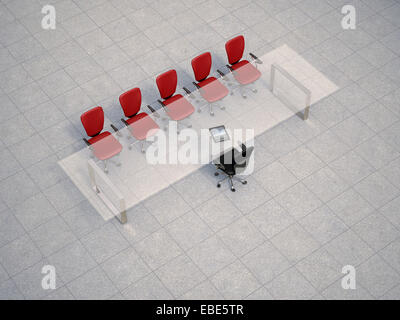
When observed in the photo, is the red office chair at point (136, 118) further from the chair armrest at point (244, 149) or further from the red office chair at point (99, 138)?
the chair armrest at point (244, 149)

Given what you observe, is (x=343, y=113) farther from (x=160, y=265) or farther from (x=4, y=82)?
(x=4, y=82)

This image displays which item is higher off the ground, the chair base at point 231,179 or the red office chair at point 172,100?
the red office chair at point 172,100

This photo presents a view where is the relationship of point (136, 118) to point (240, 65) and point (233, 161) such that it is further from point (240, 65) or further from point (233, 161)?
point (240, 65)

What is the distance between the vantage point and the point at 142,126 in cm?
984

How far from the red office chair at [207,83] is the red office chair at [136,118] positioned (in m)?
1.04

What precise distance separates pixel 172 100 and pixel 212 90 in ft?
2.31

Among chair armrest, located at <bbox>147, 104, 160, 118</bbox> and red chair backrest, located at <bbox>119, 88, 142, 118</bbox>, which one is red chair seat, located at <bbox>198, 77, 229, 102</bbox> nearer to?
chair armrest, located at <bbox>147, 104, 160, 118</bbox>

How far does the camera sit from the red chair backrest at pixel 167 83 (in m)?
9.91

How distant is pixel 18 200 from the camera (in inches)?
371

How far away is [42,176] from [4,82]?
231 centimetres

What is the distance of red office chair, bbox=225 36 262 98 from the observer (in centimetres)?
1038

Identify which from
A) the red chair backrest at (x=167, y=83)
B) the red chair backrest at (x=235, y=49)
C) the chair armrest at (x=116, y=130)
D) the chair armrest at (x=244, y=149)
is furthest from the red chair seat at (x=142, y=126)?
the red chair backrest at (x=235, y=49)
